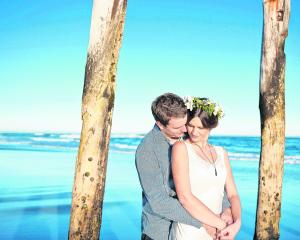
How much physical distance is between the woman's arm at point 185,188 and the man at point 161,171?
53 mm

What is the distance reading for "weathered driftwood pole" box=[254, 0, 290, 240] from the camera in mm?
4918

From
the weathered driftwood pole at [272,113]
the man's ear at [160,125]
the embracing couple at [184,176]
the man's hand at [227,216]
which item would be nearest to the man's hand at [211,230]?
the embracing couple at [184,176]

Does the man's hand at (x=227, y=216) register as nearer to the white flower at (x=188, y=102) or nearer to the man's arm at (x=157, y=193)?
the man's arm at (x=157, y=193)

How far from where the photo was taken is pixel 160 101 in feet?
10.1

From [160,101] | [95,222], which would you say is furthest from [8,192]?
[160,101]

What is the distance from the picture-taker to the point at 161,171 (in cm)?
298

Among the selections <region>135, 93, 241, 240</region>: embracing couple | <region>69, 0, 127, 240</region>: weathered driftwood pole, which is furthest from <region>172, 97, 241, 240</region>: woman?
<region>69, 0, 127, 240</region>: weathered driftwood pole

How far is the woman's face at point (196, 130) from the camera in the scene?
3.10 m

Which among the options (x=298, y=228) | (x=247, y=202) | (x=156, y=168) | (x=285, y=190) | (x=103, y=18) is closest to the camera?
(x=156, y=168)

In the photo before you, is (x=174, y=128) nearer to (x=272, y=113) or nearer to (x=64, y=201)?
(x=272, y=113)

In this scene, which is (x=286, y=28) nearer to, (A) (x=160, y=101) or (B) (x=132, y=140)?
(A) (x=160, y=101)

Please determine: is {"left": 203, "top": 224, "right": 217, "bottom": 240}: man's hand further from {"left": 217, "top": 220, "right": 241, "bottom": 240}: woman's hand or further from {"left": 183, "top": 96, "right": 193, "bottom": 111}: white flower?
{"left": 183, "top": 96, "right": 193, "bottom": 111}: white flower

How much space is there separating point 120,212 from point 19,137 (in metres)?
25.8

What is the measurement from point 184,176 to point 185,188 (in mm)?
73
